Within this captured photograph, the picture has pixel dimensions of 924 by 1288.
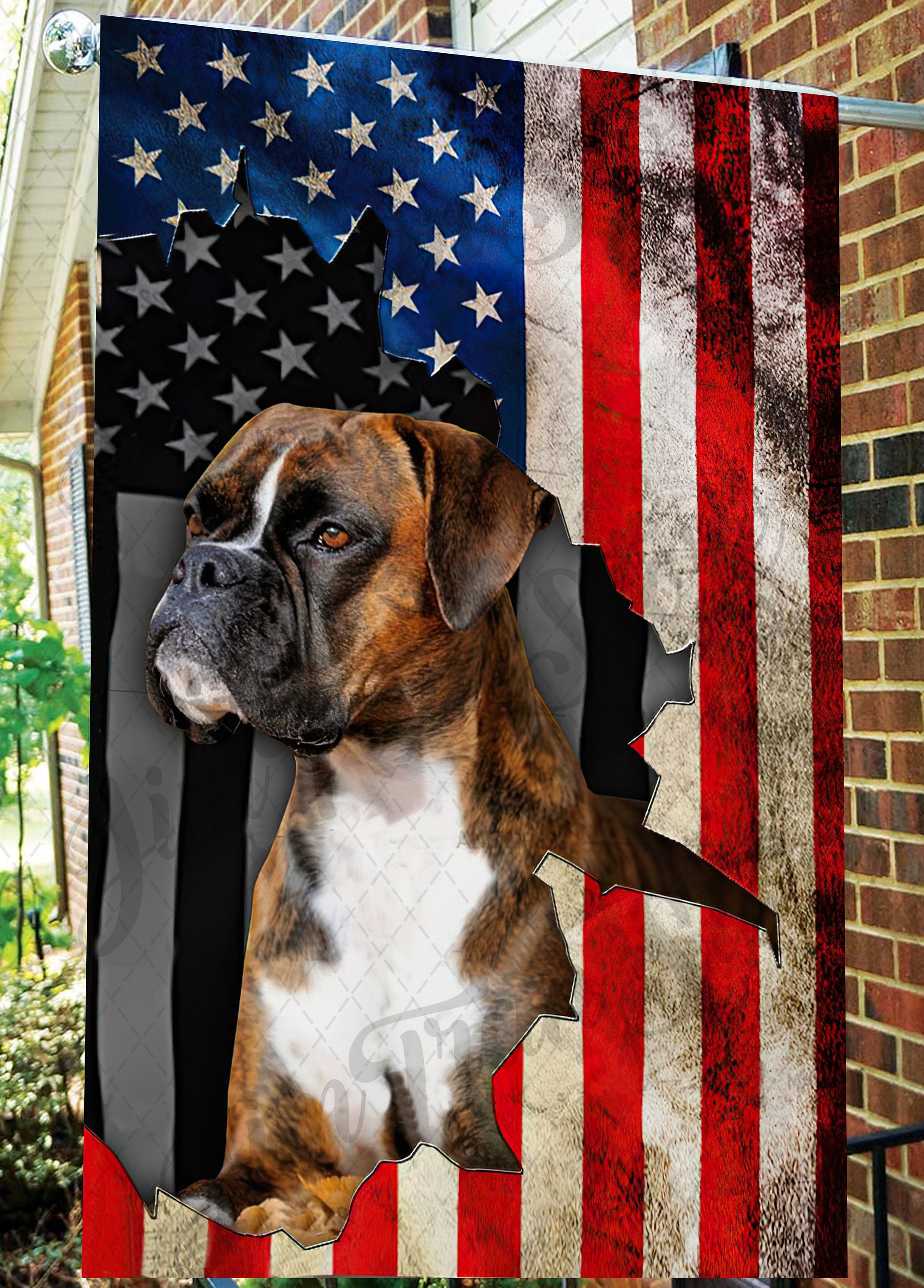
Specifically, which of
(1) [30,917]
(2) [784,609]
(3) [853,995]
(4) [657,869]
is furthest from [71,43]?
(1) [30,917]

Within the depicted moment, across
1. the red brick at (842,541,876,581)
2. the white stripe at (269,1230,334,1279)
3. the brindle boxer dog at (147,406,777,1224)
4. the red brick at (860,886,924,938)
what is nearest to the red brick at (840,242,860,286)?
the red brick at (842,541,876,581)

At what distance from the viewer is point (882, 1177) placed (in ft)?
6.53

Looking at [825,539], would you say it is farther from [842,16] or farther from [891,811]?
[842,16]

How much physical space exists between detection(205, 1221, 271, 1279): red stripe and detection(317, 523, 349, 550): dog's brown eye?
876mm

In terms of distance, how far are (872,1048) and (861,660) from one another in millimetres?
804

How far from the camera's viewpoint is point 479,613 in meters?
1.44

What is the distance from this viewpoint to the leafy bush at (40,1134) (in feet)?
13.4

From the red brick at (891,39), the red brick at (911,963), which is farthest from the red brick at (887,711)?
the red brick at (891,39)

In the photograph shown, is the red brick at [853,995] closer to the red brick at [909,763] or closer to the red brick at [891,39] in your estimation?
the red brick at [909,763]

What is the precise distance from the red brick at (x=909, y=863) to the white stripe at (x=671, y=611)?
767 millimetres

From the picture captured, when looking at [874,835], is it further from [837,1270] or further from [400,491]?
[400,491]

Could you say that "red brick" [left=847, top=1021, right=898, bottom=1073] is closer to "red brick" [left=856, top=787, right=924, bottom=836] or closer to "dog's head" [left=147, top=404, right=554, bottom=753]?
"red brick" [left=856, top=787, right=924, bottom=836]

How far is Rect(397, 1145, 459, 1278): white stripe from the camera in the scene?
57.8 inches

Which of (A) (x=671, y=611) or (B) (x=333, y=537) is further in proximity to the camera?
(A) (x=671, y=611)
